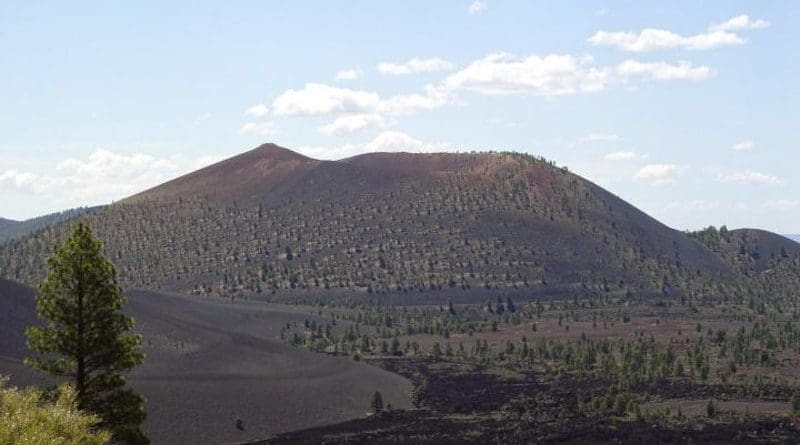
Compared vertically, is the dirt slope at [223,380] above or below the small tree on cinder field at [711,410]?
above

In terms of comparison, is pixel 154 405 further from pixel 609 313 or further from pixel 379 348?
pixel 609 313

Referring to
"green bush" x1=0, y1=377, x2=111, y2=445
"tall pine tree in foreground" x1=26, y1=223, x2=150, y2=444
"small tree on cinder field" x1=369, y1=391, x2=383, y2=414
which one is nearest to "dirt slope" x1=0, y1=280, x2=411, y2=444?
"small tree on cinder field" x1=369, y1=391, x2=383, y2=414

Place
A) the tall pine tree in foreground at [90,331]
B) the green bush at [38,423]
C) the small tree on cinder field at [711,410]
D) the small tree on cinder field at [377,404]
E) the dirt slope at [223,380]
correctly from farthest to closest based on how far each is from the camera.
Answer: the small tree on cinder field at [377,404] < the small tree on cinder field at [711,410] < the dirt slope at [223,380] < the tall pine tree in foreground at [90,331] < the green bush at [38,423]

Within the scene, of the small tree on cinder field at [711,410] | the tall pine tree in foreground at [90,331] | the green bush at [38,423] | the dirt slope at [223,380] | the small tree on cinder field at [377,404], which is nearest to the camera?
the green bush at [38,423]

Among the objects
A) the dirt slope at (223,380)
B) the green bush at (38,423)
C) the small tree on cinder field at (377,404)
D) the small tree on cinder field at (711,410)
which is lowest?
the small tree on cinder field at (711,410)

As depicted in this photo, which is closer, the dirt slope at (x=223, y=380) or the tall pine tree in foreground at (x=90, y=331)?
the tall pine tree in foreground at (x=90, y=331)

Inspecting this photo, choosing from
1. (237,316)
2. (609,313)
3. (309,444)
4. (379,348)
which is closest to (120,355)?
(309,444)

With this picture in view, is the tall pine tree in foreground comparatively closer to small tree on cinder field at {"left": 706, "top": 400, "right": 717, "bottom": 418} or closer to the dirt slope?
the dirt slope

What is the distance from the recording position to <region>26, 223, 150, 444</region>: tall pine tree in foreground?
3306cm

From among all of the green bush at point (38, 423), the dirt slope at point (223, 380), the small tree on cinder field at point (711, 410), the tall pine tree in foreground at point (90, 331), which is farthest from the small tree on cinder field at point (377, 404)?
the green bush at point (38, 423)

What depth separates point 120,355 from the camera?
110 feet

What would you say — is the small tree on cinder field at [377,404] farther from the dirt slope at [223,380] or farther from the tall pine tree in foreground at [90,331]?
the tall pine tree in foreground at [90,331]

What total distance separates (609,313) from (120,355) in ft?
537

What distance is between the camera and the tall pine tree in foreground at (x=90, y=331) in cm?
3306
